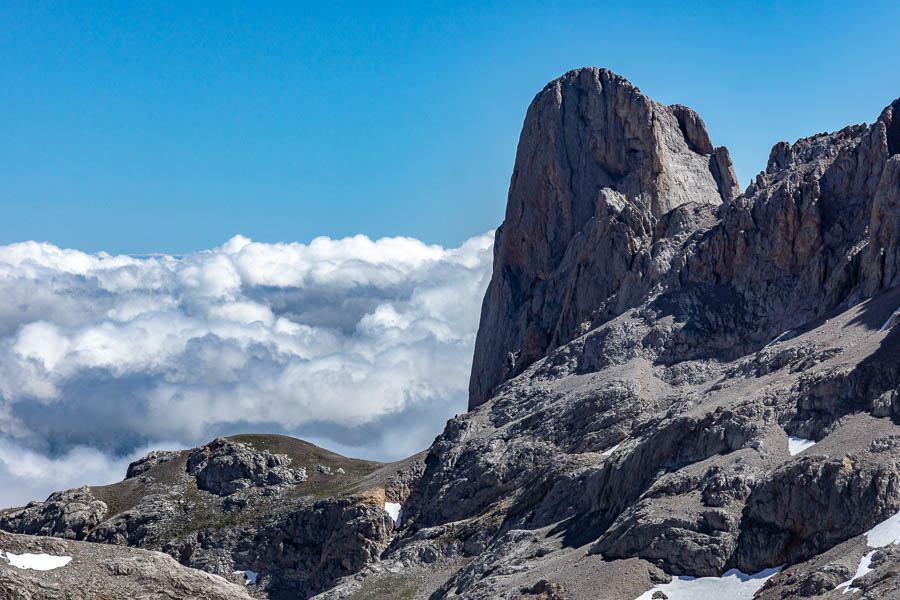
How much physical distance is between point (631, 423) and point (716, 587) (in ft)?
147

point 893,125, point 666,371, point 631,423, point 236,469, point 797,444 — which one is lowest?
point 797,444

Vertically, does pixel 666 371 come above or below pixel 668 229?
below

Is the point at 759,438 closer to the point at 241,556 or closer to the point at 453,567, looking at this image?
the point at 453,567

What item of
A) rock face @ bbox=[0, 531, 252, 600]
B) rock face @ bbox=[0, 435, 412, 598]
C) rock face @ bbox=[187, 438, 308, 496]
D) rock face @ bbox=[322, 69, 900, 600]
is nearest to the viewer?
rock face @ bbox=[0, 531, 252, 600]

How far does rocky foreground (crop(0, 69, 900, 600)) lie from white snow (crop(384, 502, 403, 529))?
3.44ft

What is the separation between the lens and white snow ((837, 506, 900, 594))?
255 ft

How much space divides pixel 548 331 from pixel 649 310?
25779 millimetres

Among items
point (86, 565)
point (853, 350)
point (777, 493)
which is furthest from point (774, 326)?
point (86, 565)

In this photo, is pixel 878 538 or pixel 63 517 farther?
pixel 63 517

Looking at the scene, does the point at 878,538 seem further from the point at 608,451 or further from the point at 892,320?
the point at 608,451

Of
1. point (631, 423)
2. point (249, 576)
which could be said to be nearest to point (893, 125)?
point (631, 423)

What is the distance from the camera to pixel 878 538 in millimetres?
81250

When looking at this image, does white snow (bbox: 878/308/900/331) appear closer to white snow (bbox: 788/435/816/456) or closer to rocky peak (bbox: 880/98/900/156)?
white snow (bbox: 788/435/816/456)

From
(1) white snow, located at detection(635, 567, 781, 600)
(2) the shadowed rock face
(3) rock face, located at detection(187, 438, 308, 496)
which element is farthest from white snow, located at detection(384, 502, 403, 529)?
(1) white snow, located at detection(635, 567, 781, 600)
